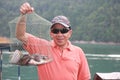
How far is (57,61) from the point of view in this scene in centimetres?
348

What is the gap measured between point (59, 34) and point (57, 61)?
22 cm

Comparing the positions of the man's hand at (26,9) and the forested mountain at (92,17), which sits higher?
the forested mountain at (92,17)

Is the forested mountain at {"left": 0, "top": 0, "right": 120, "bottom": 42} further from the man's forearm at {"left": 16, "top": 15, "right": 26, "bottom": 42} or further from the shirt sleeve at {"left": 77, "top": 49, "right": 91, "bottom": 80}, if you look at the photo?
the man's forearm at {"left": 16, "top": 15, "right": 26, "bottom": 42}

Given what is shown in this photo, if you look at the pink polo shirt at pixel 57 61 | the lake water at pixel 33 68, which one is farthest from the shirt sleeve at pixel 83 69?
the lake water at pixel 33 68

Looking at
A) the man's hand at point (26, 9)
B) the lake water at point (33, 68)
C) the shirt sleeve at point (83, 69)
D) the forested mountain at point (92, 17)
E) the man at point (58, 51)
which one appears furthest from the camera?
the forested mountain at point (92, 17)

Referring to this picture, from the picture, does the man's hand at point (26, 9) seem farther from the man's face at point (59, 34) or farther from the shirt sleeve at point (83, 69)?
the shirt sleeve at point (83, 69)

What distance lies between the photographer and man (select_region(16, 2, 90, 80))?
3414mm

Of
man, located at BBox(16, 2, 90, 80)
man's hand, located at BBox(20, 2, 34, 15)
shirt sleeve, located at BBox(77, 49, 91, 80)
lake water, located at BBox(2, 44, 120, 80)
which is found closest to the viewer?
man's hand, located at BBox(20, 2, 34, 15)

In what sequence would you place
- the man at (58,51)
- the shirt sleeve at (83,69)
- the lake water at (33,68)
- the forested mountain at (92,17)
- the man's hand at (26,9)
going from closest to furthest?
the man's hand at (26,9), the man at (58,51), the shirt sleeve at (83,69), the lake water at (33,68), the forested mountain at (92,17)

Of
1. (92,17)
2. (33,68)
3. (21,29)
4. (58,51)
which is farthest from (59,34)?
(92,17)

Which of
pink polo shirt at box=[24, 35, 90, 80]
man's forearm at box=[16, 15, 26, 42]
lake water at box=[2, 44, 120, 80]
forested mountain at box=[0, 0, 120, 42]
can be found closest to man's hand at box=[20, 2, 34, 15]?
man's forearm at box=[16, 15, 26, 42]

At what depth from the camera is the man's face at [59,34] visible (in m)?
3.47

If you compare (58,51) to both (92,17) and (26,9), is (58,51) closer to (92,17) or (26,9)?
(26,9)

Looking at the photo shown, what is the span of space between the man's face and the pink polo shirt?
0.19 ft
